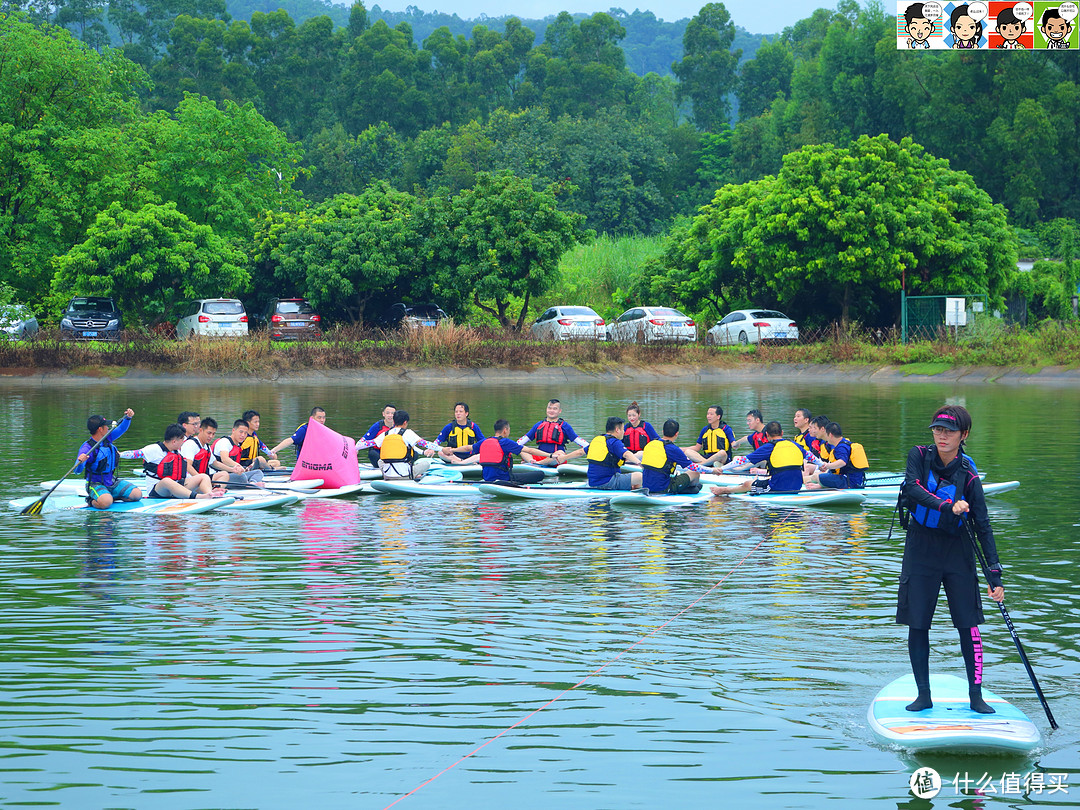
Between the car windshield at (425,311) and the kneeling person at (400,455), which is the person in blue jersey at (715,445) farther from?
the car windshield at (425,311)

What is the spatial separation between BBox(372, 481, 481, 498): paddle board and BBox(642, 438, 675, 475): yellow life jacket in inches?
106

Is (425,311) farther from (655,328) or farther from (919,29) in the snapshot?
(919,29)

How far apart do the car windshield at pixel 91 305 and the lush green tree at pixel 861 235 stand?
2255cm

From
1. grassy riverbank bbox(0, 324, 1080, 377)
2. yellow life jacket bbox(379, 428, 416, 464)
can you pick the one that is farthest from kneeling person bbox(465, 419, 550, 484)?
grassy riverbank bbox(0, 324, 1080, 377)

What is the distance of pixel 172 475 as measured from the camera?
16.4 meters

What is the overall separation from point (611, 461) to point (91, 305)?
32423mm

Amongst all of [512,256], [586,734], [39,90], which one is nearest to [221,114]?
[39,90]

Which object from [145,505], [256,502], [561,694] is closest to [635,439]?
[256,502]

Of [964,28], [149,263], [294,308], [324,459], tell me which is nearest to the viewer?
[324,459]

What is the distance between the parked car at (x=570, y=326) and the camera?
4503 cm

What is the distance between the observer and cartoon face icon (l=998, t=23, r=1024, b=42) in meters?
60.9

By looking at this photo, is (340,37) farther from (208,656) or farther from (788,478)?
(208,656)

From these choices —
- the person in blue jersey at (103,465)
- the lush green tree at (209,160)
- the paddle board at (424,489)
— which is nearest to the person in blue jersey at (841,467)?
the paddle board at (424,489)

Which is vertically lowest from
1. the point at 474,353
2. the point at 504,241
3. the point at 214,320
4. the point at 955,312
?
the point at 474,353
